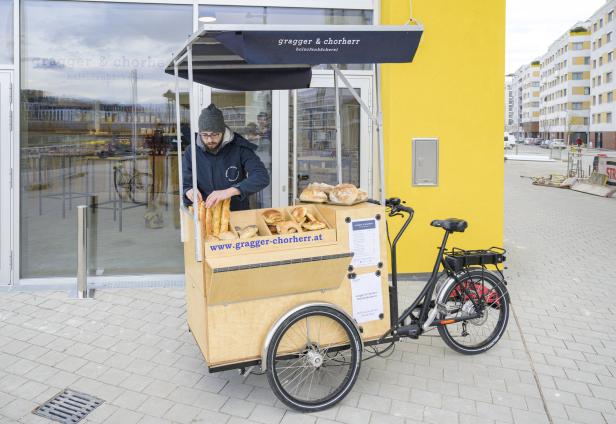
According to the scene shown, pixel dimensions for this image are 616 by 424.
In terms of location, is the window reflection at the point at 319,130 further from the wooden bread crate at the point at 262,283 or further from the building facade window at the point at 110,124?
the wooden bread crate at the point at 262,283

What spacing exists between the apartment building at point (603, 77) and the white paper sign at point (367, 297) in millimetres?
75033

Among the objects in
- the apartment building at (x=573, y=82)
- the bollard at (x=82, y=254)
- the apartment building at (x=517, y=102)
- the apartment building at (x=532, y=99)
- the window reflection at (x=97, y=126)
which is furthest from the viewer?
the apartment building at (x=517, y=102)

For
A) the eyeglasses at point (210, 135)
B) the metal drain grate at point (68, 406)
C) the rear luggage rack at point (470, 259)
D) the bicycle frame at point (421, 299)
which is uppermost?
the eyeglasses at point (210, 135)

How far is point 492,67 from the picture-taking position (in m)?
6.96

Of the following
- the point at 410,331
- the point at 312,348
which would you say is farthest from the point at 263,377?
the point at 410,331

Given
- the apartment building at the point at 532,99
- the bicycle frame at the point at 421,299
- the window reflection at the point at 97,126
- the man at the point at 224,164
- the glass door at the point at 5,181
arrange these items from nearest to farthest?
the bicycle frame at the point at 421,299, the man at the point at 224,164, the glass door at the point at 5,181, the window reflection at the point at 97,126, the apartment building at the point at 532,99

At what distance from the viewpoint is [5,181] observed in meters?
6.61

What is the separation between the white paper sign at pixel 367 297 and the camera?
398cm

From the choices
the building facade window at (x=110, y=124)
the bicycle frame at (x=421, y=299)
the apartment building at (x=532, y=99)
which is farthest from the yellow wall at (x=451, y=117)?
the apartment building at (x=532, y=99)

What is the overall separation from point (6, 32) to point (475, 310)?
585 cm

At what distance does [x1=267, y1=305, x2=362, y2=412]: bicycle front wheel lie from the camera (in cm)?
369

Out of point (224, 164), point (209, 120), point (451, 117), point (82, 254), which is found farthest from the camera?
point (451, 117)

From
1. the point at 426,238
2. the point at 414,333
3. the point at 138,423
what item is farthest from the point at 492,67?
the point at 138,423

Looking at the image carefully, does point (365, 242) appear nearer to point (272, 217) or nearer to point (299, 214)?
point (299, 214)
